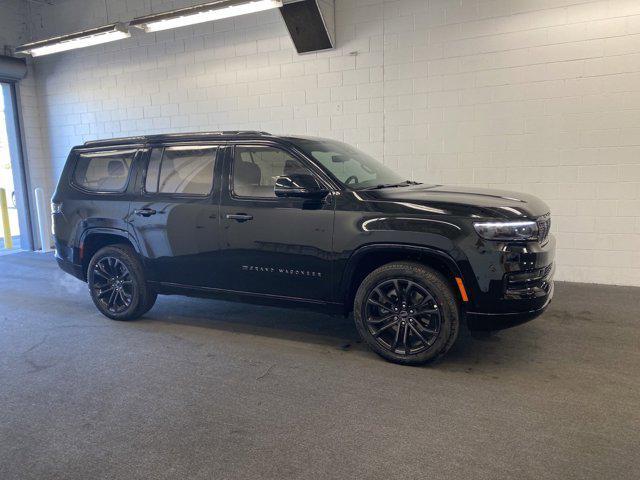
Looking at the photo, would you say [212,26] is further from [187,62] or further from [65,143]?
[65,143]

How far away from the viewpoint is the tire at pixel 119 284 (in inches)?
196

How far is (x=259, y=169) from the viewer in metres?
4.40

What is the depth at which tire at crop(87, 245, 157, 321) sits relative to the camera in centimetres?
497

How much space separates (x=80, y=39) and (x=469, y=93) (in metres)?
6.07

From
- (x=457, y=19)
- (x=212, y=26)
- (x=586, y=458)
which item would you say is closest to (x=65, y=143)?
(x=212, y=26)

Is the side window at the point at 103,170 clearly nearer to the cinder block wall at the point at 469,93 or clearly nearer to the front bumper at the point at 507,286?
the cinder block wall at the point at 469,93

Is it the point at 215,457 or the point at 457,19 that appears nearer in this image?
the point at 215,457

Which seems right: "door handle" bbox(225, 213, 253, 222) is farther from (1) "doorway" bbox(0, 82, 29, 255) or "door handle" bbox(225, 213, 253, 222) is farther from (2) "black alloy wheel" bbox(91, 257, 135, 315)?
(1) "doorway" bbox(0, 82, 29, 255)

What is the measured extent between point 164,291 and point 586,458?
382 cm

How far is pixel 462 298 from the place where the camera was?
143 inches

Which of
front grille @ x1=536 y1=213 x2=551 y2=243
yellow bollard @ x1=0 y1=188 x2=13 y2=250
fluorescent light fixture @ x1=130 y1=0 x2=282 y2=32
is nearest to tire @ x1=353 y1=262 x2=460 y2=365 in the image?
front grille @ x1=536 y1=213 x2=551 y2=243

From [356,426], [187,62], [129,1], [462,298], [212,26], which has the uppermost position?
[129,1]

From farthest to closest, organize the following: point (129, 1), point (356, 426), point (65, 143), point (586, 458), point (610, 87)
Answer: point (65, 143) < point (129, 1) < point (610, 87) < point (356, 426) < point (586, 458)

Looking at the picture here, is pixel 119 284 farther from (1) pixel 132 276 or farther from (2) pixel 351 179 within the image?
(2) pixel 351 179
